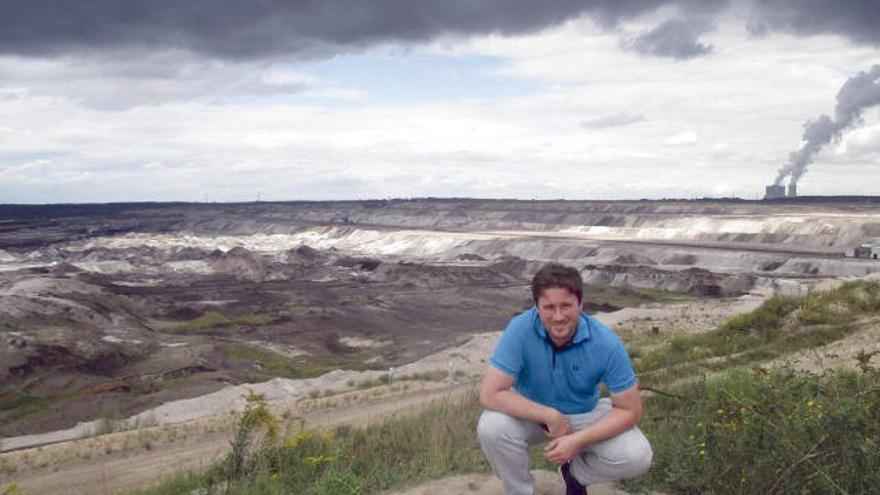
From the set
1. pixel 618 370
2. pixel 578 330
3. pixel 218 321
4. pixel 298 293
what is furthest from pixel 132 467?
pixel 298 293

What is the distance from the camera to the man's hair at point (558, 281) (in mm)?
5031

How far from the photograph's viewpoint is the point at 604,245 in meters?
75.2

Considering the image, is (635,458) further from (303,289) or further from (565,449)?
(303,289)

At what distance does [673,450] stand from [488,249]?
78.3 metres

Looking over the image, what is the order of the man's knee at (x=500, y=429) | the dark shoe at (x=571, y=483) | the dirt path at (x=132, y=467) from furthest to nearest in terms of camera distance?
1. the dirt path at (x=132, y=467)
2. the dark shoe at (x=571, y=483)
3. the man's knee at (x=500, y=429)

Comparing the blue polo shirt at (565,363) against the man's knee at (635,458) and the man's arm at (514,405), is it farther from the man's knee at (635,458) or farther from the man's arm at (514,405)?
the man's knee at (635,458)

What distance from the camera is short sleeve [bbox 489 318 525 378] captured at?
5.07 meters

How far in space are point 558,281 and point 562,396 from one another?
0.74 meters

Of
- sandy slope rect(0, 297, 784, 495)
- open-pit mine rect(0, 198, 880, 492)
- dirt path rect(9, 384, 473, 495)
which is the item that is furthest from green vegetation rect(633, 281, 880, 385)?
open-pit mine rect(0, 198, 880, 492)

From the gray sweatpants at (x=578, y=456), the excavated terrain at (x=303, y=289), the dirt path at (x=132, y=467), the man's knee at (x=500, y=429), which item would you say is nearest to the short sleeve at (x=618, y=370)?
the gray sweatpants at (x=578, y=456)

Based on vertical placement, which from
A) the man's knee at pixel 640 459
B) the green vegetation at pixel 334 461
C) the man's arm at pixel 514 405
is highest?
the man's arm at pixel 514 405

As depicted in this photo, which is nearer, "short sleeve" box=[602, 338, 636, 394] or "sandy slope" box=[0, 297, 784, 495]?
"short sleeve" box=[602, 338, 636, 394]

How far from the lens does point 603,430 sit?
4.90m

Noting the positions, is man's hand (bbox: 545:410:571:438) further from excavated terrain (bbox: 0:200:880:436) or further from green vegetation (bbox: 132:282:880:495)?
excavated terrain (bbox: 0:200:880:436)
